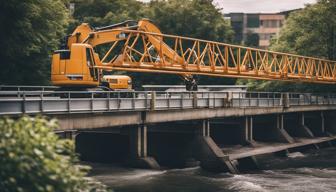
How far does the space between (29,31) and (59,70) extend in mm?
12978

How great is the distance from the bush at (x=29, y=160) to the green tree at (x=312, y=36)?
201 ft

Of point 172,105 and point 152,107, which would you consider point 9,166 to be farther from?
point 172,105

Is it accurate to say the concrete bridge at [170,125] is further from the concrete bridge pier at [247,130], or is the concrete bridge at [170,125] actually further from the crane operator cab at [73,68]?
the crane operator cab at [73,68]

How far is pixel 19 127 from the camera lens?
1302cm

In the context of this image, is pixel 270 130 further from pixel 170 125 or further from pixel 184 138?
pixel 184 138

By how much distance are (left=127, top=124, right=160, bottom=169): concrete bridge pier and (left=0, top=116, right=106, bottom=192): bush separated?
2038 centimetres

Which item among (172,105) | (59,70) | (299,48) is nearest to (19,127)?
(59,70)

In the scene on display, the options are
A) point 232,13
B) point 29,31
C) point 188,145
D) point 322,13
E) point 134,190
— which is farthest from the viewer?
point 232,13

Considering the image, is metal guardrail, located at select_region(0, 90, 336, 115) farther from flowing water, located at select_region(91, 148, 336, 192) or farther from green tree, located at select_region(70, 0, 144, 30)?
green tree, located at select_region(70, 0, 144, 30)

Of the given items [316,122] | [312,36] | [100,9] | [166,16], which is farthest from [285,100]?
[100,9]

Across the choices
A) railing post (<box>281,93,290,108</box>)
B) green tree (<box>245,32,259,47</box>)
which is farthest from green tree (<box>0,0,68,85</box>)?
green tree (<box>245,32,259,47</box>)

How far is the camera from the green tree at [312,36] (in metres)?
70.6

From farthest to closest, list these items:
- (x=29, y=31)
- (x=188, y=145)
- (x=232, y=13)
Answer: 1. (x=232, y=13)
2. (x=29, y=31)
3. (x=188, y=145)

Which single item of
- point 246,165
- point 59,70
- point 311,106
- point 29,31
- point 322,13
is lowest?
point 246,165
